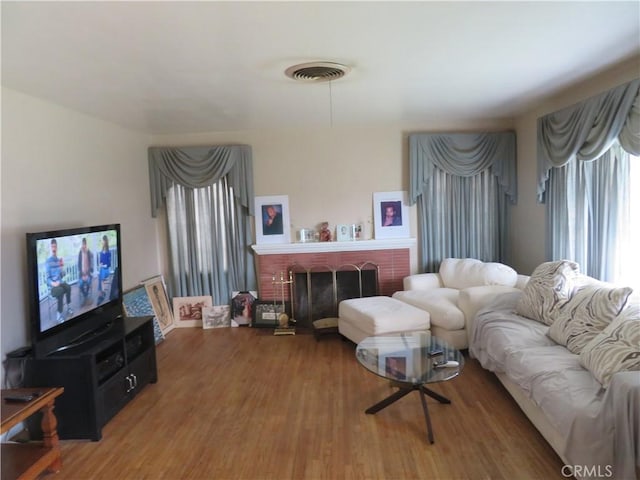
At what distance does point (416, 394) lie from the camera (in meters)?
3.36

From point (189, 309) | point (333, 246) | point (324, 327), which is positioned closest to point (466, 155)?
point (333, 246)

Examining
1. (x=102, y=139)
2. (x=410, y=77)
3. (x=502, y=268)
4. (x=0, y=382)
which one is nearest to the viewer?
(x=0, y=382)

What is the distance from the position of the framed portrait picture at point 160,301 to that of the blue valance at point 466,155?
3.28 metres

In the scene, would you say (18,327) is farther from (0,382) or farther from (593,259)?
(593,259)

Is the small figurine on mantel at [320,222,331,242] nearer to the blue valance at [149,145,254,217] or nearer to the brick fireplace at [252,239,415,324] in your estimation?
the brick fireplace at [252,239,415,324]

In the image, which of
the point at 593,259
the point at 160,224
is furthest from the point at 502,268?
the point at 160,224

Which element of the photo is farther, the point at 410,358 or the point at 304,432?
the point at 410,358

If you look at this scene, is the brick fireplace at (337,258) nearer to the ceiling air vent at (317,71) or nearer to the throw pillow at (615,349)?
the ceiling air vent at (317,71)

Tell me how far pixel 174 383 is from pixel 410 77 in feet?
10.2

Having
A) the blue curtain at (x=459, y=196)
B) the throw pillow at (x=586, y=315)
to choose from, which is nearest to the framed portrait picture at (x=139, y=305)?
the blue curtain at (x=459, y=196)

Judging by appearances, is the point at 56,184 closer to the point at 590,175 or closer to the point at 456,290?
the point at 456,290

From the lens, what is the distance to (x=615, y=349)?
2.36m

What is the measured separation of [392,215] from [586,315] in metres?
2.77

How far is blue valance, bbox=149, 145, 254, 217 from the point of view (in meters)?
5.29
